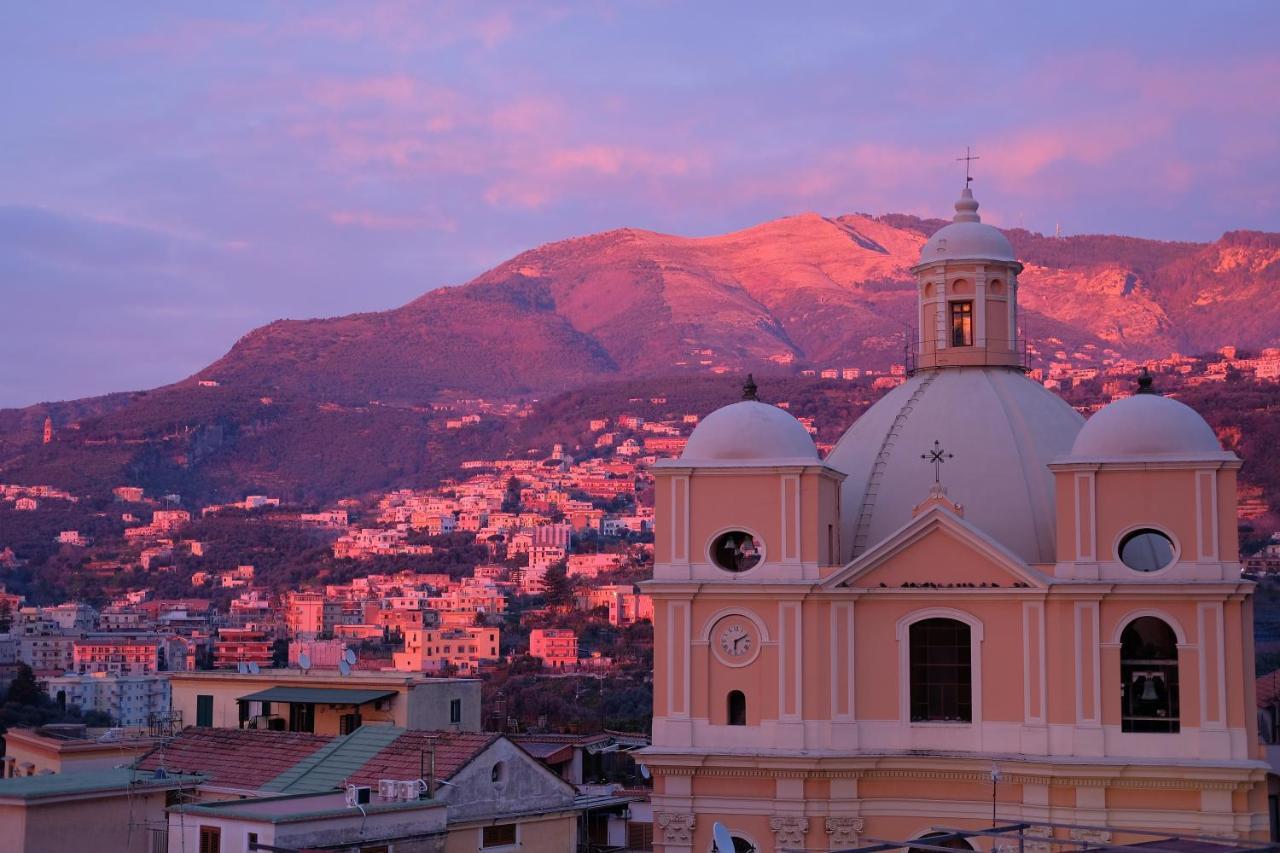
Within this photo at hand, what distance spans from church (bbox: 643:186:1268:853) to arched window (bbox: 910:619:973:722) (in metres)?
0.03

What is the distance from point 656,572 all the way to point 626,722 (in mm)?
45152

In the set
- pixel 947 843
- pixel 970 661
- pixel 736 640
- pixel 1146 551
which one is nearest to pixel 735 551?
pixel 736 640

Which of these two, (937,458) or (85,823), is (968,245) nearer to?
(937,458)

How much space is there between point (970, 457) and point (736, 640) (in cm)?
518

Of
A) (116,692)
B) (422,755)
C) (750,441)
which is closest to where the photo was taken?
(422,755)

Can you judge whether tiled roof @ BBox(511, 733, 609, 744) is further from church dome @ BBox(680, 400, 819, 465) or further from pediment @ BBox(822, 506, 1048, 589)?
pediment @ BBox(822, 506, 1048, 589)

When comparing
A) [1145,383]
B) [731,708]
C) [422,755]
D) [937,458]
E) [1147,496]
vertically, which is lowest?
[422,755]

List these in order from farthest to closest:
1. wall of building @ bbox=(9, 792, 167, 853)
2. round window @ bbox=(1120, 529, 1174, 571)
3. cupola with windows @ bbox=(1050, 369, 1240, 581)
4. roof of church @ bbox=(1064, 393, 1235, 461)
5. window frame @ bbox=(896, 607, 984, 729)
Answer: window frame @ bbox=(896, 607, 984, 729) < round window @ bbox=(1120, 529, 1174, 571) < roof of church @ bbox=(1064, 393, 1235, 461) < cupola with windows @ bbox=(1050, 369, 1240, 581) < wall of building @ bbox=(9, 792, 167, 853)

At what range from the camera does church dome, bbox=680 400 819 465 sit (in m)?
31.7

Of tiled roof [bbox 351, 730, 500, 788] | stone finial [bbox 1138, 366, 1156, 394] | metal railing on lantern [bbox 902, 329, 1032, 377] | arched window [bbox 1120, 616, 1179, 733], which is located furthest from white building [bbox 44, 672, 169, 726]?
arched window [bbox 1120, 616, 1179, 733]

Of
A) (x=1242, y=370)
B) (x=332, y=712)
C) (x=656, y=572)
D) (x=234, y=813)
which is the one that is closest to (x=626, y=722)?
(x=332, y=712)

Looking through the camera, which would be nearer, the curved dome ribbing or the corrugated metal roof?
the corrugated metal roof

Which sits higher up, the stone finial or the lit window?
the lit window

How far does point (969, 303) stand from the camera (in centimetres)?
3578
